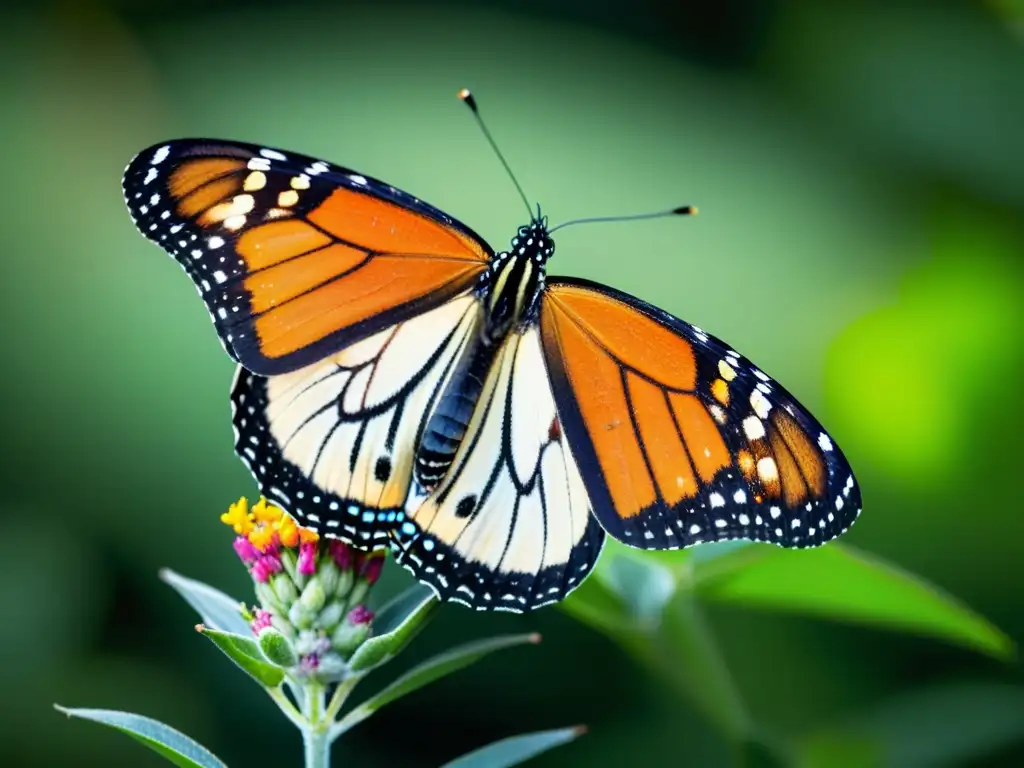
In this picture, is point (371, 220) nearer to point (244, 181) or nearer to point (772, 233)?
point (244, 181)

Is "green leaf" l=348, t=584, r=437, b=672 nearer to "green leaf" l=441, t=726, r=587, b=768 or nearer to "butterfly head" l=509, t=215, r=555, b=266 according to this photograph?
"green leaf" l=441, t=726, r=587, b=768

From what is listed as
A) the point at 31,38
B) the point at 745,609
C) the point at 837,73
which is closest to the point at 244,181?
the point at 745,609

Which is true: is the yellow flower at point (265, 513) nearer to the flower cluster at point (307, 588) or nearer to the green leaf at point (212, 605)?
the flower cluster at point (307, 588)

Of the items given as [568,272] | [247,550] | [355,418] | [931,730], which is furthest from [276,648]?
[568,272]

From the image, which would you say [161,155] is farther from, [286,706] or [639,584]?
[639,584]

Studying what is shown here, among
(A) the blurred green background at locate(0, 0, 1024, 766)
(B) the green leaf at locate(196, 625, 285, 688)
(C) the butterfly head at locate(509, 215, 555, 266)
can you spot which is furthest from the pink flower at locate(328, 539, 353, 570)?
(A) the blurred green background at locate(0, 0, 1024, 766)

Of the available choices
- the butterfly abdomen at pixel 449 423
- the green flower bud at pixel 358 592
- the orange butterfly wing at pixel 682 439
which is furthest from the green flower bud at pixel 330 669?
the orange butterfly wing at pixel 682 439
